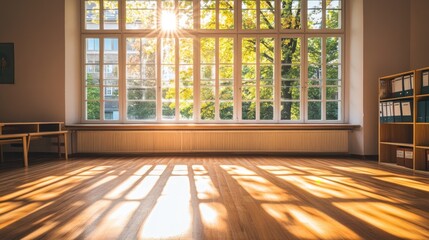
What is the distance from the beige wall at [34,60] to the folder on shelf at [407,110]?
21.4 ft

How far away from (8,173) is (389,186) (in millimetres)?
5357

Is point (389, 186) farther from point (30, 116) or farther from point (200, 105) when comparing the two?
point (30, 116)

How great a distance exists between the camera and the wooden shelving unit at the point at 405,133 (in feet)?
16.5

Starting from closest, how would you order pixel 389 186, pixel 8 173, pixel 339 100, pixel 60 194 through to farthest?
pixel 60 194
pixel 389 186
pixel 8 173
pixel 339 100

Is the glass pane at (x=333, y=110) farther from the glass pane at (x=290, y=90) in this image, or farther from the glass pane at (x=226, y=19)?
the glass pane at (x=226, y=19)

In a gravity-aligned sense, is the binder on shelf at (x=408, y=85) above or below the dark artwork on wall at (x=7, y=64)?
below

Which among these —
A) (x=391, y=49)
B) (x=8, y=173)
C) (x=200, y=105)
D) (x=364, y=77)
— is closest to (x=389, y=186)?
(x=364, y=77)

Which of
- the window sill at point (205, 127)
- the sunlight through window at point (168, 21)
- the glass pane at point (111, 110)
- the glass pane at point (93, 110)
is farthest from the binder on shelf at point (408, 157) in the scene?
the glass pane at point (93, 110)

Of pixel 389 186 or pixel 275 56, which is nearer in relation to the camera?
pixel 389 186

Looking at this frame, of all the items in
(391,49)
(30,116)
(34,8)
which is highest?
(34,8)

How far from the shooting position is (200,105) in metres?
7.20

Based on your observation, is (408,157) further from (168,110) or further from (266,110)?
(168,110)

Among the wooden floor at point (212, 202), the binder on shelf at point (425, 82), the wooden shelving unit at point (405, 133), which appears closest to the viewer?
the wooden floor at point (212, 202)

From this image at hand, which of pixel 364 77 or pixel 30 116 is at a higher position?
pixel 364 77
